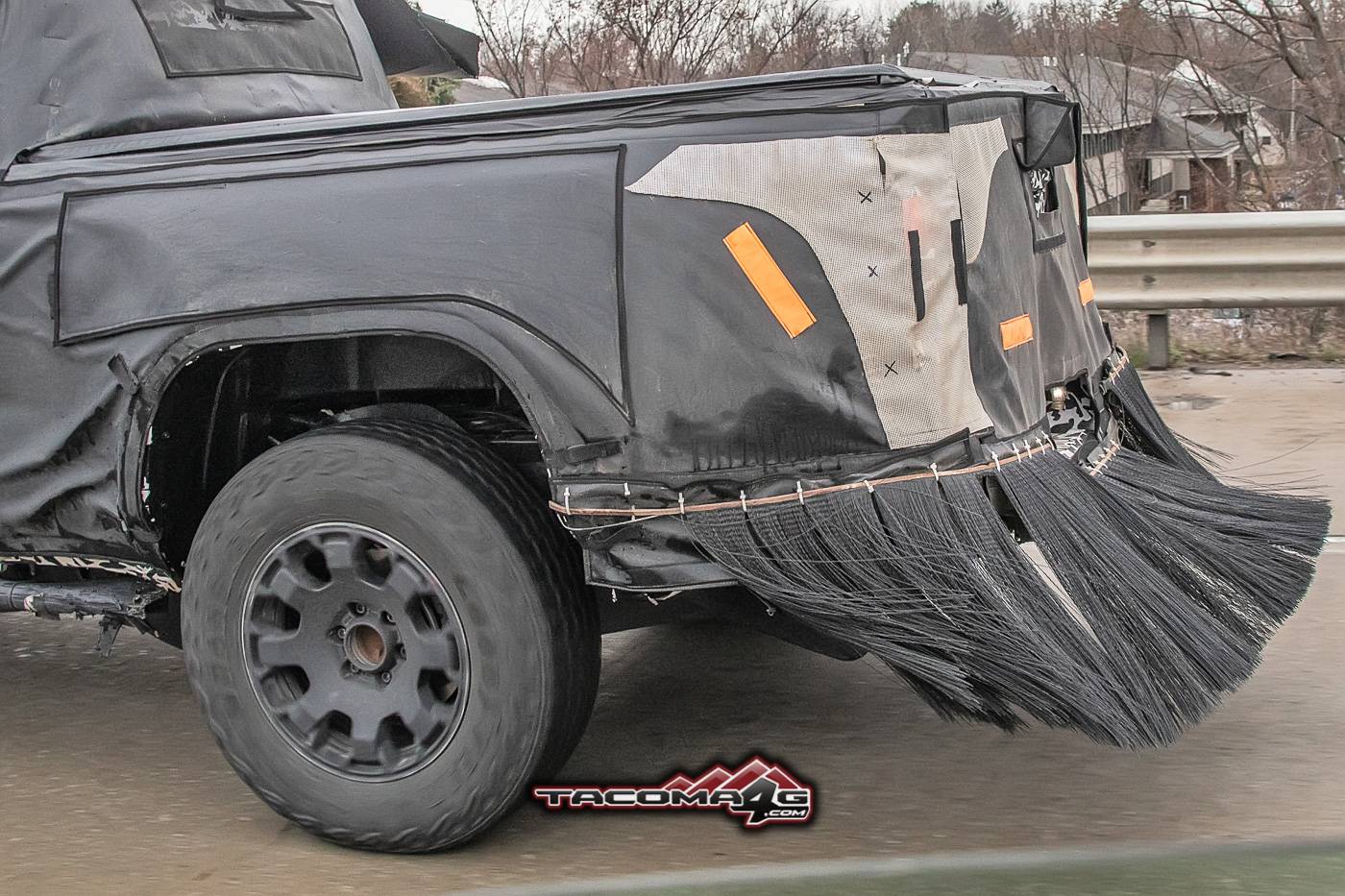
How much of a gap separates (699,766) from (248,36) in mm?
2269

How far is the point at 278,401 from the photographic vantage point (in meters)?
3.66

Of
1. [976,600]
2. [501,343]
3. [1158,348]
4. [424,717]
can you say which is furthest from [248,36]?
[1158,348]

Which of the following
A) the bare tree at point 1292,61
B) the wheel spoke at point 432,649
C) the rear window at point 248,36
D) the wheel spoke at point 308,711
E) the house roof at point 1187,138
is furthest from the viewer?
the house roof at point 1187,138

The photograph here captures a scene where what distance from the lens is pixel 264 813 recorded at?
3547 mm

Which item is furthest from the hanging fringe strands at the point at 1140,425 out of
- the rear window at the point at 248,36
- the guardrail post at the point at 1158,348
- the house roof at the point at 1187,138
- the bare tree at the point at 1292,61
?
the house roof at the point at 1187,138

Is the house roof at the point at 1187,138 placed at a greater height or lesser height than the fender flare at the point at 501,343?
greater

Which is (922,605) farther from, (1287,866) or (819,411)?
(1287,866)

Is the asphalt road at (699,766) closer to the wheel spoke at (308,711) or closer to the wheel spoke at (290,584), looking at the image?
the wheel spoke at (308,711)

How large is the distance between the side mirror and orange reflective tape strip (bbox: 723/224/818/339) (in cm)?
78

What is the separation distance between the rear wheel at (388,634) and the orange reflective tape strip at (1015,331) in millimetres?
1004

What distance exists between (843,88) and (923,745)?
5.68ft

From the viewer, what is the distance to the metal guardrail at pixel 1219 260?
832cm

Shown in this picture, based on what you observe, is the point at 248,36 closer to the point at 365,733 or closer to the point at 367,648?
the point at 367,648

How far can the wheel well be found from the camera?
3.43m
